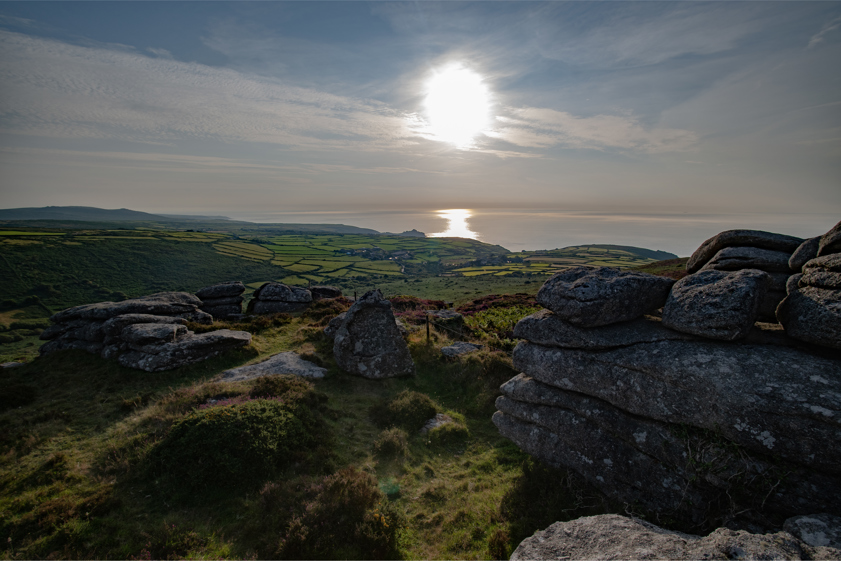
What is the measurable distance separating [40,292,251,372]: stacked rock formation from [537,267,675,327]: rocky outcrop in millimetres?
18036

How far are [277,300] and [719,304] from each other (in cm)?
3306

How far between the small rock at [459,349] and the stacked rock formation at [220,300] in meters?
22.0

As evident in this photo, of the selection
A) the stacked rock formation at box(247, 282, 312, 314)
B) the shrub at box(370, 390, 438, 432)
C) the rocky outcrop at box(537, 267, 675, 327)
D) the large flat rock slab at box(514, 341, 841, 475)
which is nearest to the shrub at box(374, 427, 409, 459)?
the shrub at box(370, 390, 438, 432)

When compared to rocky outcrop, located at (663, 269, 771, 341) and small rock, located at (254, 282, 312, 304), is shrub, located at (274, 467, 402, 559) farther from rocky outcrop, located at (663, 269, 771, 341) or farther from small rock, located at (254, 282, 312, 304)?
small rock, located at (254, 282, 312, 304)

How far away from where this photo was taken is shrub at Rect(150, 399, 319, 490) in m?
8.97

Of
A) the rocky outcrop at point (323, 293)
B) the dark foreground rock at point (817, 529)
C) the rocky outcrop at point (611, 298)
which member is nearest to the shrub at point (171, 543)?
the rocky outcrop at point (611, 298)

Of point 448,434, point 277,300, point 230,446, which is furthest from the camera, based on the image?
point 277,300

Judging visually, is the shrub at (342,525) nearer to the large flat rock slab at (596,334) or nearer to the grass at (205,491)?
the grass at (205,491)

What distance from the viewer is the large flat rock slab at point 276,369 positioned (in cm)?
1600

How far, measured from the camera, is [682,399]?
7230mm

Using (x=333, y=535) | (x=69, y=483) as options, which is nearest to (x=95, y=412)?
(x=69, y=483)

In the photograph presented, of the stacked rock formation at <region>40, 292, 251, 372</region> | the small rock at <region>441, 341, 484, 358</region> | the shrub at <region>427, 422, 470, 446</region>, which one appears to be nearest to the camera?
the shrub at <region>427, 422, 470, 446</region>

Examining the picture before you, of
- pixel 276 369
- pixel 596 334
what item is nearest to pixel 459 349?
pixel 276 369

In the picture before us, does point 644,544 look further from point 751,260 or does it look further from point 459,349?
point 459,349
